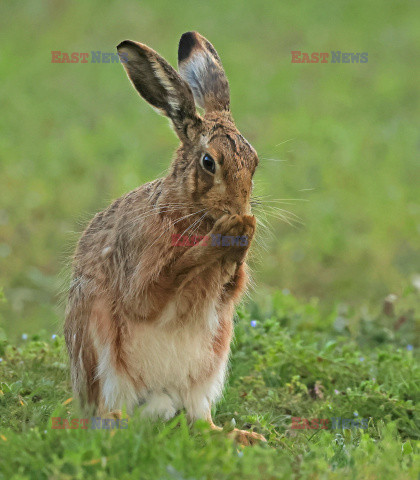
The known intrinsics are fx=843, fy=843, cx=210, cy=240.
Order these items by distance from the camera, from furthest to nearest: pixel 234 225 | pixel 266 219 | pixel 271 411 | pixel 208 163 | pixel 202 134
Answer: pixel 271 411 → pixel 266 219 → pixel 202 134 → pixel 208 163 → pixel 234 225

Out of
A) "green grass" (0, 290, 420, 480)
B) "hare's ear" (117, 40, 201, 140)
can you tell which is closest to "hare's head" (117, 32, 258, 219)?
"hare's ear" (117, 40, 201, 140)

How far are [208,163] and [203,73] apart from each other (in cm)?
99

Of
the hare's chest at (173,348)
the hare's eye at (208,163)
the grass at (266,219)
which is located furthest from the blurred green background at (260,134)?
the hare's eye at (208,163)

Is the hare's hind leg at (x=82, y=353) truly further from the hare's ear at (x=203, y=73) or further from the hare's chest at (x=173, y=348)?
the hare's ear at (x=203, y=73)

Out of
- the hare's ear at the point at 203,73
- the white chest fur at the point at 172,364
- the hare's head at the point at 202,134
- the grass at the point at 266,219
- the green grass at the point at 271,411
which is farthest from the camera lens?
the hare's ear at the point at 203,73

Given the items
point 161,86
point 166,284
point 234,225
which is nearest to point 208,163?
point 234,225

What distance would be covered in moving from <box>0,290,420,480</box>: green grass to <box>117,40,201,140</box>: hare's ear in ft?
5.68

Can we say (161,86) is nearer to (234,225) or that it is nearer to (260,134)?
(234,225)

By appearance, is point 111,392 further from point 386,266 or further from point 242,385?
point 386,266

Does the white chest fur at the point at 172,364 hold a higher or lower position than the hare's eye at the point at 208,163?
lower

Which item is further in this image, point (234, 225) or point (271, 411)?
point (271, 411)

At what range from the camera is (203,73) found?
17.7 feet

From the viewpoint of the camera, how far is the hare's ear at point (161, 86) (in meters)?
4.82

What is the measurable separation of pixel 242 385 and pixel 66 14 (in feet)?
36.8
